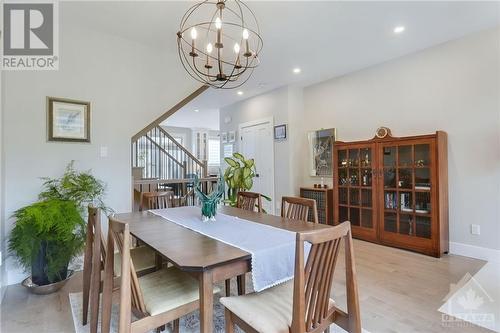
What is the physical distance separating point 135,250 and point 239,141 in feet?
13.7

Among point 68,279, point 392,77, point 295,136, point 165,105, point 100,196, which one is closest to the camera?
point 68,279

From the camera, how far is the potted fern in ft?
7.28

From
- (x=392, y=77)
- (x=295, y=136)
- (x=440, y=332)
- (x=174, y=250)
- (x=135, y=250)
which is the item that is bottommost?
(x=440, y=332)

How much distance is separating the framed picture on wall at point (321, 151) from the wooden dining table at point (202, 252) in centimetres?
276

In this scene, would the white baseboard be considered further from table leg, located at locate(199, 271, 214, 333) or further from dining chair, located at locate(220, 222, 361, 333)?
table leg, located at locate(199, 271, 214, 333)

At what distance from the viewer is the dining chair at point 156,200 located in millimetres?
2750

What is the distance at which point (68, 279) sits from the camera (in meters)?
2.51

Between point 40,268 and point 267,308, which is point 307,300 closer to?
point 267,308

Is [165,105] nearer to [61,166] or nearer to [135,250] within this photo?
[61,166]

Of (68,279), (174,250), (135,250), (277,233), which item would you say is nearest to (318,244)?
(277,233)

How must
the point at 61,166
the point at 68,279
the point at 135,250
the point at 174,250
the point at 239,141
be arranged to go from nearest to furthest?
1. the point at 174,250
2. the point at 135,250
3. the point at 68,279
4. the point at 61,166
5. the point at 239,141

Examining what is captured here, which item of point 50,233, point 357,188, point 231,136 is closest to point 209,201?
point 50,233

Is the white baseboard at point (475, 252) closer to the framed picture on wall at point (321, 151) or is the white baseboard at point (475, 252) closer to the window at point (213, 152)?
the framed picture on wall at point (321, 151)

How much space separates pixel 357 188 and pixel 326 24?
2.24 meters
